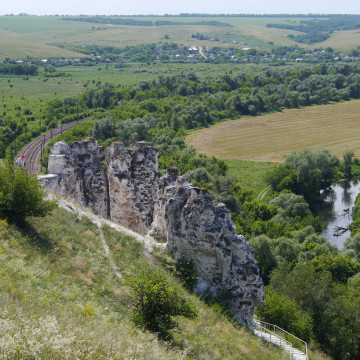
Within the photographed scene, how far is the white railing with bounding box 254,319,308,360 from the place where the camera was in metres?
25.9

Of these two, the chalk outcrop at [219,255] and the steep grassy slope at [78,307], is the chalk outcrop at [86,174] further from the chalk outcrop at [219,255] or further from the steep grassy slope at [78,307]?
the chalk outcrop at [219,255]

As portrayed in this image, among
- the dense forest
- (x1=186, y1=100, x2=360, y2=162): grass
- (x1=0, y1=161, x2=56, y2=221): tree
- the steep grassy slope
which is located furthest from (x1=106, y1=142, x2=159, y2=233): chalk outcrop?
(x1=186, y1=100, x2=360, y2=162): grass

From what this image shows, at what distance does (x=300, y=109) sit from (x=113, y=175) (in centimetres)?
12093

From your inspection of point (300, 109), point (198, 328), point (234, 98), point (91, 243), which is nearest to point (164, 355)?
point (198, 328)

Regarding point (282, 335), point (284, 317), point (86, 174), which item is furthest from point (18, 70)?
point (282, 335)

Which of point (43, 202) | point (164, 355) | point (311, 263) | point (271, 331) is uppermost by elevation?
point (43, 202)

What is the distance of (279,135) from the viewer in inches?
4505

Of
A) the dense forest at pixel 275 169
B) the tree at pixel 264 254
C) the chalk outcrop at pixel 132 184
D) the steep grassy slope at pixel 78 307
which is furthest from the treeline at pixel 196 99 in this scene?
the steep grassy slope at pixel 78 307

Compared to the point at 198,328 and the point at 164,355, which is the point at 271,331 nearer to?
the point at 198,328

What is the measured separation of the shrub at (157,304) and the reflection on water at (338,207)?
45.1m

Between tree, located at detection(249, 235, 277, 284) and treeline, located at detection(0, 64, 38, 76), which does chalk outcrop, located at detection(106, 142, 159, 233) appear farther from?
treeline, located at detection(0, 64, 38, 76)

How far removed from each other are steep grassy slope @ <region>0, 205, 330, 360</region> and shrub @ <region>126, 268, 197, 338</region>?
1.77 feet

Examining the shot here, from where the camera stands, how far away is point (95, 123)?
3644 inches

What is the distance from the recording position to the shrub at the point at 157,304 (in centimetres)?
1902
